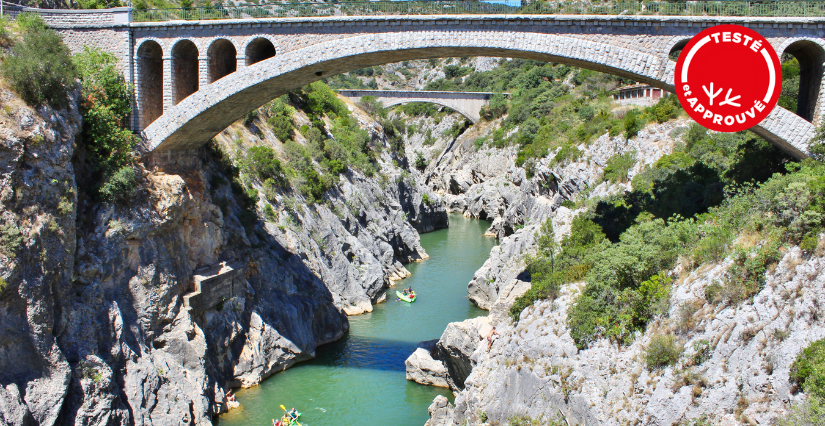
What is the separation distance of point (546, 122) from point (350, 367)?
33.0 metres

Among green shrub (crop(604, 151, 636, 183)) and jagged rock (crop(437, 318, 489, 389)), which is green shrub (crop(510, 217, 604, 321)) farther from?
green shrub (crop(604, 151, 636, 183))

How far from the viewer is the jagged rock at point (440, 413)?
58.4ft

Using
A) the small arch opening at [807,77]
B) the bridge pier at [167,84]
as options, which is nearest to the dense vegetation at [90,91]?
the bridge pier at [167,84]

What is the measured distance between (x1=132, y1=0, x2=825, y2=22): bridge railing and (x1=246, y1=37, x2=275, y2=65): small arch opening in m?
0.99

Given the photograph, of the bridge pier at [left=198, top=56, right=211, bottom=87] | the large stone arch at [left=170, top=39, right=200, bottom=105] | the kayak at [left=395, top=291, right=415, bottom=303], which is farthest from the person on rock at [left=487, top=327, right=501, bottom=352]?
the large stone arch at [left=170, top=39, right=200, bottom=105]

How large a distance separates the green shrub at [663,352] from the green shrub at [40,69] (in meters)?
17.4

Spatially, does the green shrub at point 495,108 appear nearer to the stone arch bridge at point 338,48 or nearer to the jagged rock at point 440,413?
the stone arch bridge at point 338,48

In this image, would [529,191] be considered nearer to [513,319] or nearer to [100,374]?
[513,319]

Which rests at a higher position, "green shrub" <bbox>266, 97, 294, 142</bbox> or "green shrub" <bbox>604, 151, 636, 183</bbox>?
"green shrub" <bbox>266, 97, 294, 142</bbox>

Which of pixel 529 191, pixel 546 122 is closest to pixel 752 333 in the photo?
pixel 529 191

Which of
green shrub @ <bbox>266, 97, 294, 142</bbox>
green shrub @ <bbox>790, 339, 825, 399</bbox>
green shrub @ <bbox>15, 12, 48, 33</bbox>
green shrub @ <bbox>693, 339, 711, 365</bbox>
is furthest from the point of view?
green shrub @ <bbox>266, 97, 294, 142</bbox>

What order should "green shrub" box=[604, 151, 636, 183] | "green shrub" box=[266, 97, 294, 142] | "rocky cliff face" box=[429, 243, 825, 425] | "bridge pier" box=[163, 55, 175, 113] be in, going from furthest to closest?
"green shrub" box=[266, 97, 294, 142], "green shrub" box=[604, 151, 636, 183], "bridge pier" box=[163, 55, 175, 113], "rocky cliff face" box=[429, 243, 825, 425]

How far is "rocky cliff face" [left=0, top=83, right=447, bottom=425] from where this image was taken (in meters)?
14.7

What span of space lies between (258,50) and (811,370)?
795 inches
